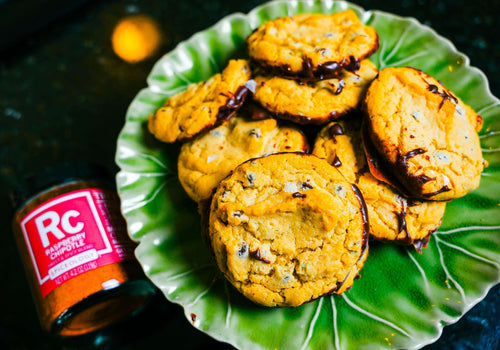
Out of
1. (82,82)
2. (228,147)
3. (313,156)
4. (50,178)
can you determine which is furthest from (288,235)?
(82,82)

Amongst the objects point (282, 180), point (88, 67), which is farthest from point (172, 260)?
point (88, 67)

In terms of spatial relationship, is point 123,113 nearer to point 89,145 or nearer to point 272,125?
point 89,145

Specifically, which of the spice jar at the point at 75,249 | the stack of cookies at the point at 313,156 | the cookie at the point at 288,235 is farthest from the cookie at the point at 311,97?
the spice jar at the point at 75,249

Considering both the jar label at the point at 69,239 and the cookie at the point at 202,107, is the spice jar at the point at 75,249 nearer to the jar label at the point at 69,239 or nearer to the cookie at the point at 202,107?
the jar label at the point at 69,239

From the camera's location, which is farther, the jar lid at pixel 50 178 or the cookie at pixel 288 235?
the jar lid at pixel 50 178

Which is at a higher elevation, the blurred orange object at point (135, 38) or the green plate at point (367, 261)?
the blurred orange object at point (135, 38)

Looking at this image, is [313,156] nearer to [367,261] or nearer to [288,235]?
[288,235]

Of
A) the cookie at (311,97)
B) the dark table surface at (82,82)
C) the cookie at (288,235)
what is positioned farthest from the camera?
the dark table surface at (82,82)
